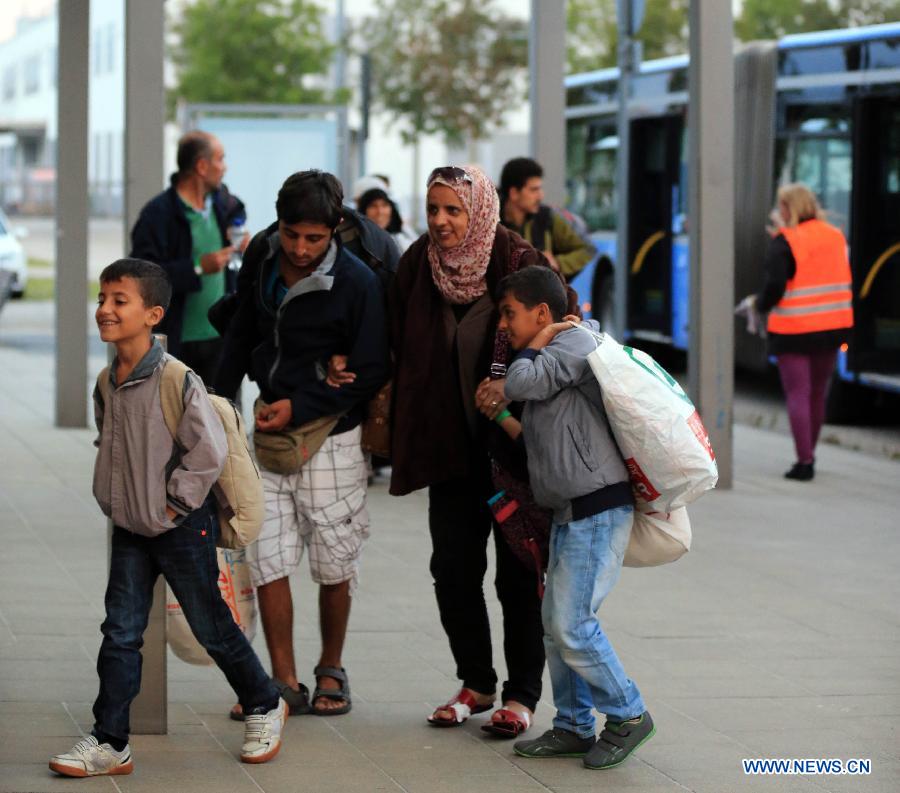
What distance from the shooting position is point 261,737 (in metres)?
5.21

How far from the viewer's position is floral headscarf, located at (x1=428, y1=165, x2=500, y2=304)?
5.34 meters

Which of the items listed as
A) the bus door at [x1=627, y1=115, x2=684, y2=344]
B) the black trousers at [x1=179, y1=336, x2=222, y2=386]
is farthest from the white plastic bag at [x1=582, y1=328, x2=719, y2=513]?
the bus door at [x1=627, y1=115, x2=684, y2=344]

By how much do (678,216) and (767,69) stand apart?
225 cm

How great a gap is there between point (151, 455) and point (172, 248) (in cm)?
397

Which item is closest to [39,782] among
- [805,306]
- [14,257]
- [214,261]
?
[214,261]

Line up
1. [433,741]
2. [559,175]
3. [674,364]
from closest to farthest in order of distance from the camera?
1. [433,741]
2. [559,175]
3. [674,364]

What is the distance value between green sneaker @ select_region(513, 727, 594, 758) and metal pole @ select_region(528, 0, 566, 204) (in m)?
8.20

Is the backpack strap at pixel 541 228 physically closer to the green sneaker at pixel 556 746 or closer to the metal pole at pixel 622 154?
the green sneaker at pixel 556 746

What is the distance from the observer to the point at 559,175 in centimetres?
1305

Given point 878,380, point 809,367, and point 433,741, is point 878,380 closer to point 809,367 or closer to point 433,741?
point 809,367

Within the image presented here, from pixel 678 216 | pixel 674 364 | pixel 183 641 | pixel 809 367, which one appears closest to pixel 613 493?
pixel 183 641

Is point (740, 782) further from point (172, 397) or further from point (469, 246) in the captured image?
point (172, 397)

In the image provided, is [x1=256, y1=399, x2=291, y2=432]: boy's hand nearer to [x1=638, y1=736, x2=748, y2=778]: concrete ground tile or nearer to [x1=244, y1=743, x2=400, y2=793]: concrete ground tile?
[x1=244, y1=743, x2=400, y2=793]: concrete ground tile

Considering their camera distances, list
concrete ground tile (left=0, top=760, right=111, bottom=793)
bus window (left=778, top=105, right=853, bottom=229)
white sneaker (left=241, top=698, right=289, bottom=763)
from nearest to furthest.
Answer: concrete ground tile (left=0, top=760, right=111, bottom=793), white sneaker (left=241, top=698, right=289, bottom=763), bus window (left=778, top=105, right=853, bottom=229)
